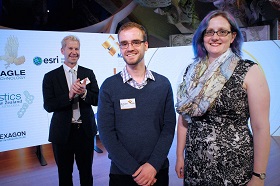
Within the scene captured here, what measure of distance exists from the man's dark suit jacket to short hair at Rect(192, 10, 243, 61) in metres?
1.10

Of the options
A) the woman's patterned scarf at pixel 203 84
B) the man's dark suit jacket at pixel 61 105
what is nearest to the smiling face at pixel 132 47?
the woman's patterned scarf at pixel 203 84

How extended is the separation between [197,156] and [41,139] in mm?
2834

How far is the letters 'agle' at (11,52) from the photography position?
10.9 feet

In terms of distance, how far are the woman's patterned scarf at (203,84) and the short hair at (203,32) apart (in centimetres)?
6

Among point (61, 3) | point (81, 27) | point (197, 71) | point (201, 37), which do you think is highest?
point (61, 3)

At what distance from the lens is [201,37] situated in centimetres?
157

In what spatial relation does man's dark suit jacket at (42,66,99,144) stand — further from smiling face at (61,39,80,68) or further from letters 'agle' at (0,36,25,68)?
letters 'agle' at (0,36,25,68)

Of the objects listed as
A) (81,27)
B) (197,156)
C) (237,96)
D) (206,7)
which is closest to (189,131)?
(197,156)

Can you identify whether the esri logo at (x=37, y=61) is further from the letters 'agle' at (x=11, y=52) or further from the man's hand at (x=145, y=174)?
the man's hand at (x=145, y=174)

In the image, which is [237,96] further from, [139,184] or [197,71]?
[139,184]

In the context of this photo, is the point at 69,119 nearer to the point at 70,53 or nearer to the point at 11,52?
the point at 70,53

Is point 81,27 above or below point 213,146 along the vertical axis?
above

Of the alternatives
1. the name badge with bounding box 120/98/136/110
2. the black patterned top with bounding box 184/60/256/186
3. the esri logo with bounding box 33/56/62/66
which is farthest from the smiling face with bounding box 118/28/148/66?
the esri logo with bounding box 33/56/62/66

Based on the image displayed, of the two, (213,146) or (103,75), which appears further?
(103,75)
